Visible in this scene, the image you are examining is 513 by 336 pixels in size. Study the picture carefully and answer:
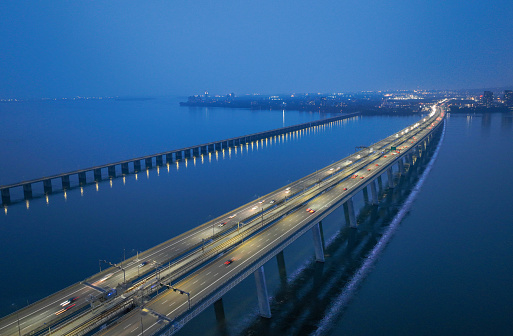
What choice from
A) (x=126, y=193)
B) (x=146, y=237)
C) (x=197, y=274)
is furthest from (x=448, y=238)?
(x=126, y=193)

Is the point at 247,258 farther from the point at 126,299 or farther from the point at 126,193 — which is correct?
the point at 126,193

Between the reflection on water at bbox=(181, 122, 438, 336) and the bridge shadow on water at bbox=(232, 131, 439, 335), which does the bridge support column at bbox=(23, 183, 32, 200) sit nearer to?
Answer: the reflection on water at bbox=(181, 122, 438, 336)

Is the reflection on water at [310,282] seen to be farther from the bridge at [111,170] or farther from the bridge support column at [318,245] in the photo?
the bridge at [111,170]

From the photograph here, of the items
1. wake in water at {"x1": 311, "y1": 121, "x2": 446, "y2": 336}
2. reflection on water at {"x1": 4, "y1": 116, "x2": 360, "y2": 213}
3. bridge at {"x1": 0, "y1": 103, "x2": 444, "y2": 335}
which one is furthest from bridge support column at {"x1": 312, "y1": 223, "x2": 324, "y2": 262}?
reflection on water at {"x1": 4, "y1": 116, "x2": 360, "y2": 213}

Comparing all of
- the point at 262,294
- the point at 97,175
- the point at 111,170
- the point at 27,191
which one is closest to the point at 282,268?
the point at 262,294

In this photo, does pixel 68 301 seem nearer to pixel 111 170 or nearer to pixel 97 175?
pixel 97 175
